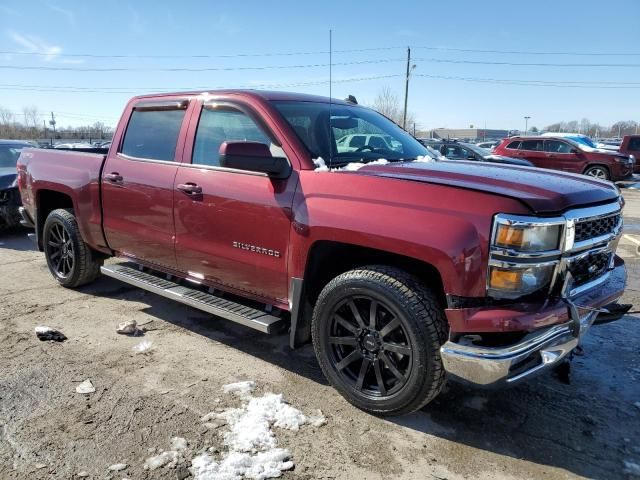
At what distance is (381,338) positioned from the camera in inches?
118

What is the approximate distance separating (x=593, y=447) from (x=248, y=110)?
303cm

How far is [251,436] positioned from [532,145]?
17304 mm

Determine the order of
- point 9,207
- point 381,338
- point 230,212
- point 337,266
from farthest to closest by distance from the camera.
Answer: point 9,207 < point 230,212 < point 337,266 < point 381,338

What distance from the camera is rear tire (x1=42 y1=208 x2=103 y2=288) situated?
17.3ft

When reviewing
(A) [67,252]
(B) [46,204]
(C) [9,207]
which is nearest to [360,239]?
(A) [67,252]

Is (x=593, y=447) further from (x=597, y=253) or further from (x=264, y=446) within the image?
(x=264, y=446)

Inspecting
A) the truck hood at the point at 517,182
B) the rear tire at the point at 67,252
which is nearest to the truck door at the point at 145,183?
the rear tire at the point at 67,252

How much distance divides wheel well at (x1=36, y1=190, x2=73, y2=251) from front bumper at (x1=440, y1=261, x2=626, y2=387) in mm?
4602

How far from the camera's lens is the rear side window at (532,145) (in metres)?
17.7

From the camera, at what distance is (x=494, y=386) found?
260 cm

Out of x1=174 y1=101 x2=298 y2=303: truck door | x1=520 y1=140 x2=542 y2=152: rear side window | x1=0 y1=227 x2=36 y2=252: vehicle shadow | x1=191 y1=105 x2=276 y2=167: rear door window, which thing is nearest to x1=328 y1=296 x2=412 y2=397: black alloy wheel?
x1=174 y1=101 x2=298 y2=303: truck door

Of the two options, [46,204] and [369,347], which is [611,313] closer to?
[369,347]

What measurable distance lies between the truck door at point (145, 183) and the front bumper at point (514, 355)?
97.6 inches

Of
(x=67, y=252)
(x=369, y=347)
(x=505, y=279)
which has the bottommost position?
(x=67, y=252)
